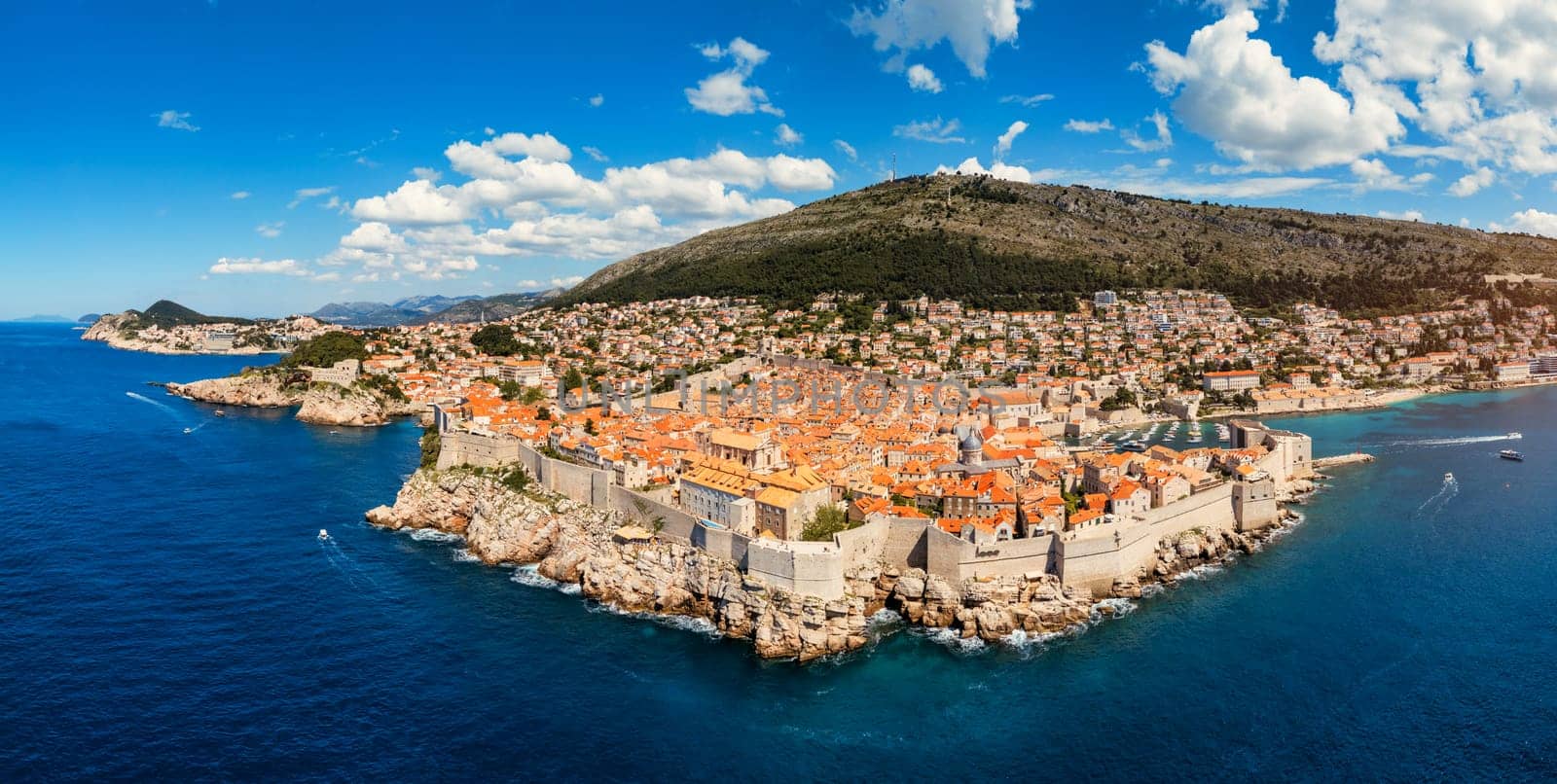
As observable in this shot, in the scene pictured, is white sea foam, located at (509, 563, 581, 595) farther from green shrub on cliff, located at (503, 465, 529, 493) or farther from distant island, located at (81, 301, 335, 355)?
distant island, located at (81, 301, 335, 355)

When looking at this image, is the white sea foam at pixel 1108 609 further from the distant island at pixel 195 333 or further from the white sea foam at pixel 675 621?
the distant island at pixel 195 333

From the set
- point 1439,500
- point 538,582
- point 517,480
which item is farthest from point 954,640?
point 1439,500

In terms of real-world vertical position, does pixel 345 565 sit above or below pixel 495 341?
below

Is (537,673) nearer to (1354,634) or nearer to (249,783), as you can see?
(249,783)

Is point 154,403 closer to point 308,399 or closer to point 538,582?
point 308,399

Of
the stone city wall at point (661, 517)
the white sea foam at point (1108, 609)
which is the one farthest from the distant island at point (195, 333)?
the white sea foam at point (1108, 609)

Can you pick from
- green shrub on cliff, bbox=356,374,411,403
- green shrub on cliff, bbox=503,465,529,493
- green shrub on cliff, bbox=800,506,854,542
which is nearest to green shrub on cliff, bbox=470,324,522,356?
green shrub on cliff, bbox=356,374,411,403
